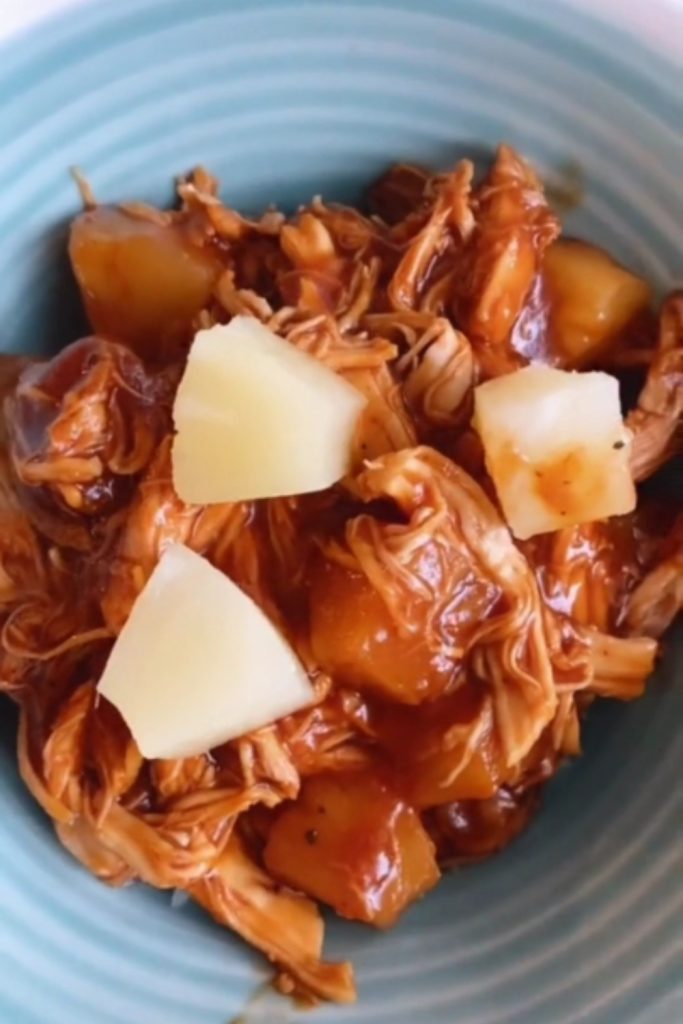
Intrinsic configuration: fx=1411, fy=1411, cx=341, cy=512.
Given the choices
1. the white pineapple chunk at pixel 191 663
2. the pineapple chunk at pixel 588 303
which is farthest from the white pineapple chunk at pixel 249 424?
the pineapple chunk at pixel 588 303

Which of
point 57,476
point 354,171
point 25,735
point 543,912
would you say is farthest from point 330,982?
point 354,171

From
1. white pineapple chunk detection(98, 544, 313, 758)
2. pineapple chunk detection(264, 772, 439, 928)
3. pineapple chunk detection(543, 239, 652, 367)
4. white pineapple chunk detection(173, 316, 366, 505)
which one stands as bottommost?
pineapple chunk detection(264, 772, 439, 928)

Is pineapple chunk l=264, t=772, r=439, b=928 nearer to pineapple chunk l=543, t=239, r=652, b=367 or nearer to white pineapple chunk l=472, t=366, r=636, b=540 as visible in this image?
white pineapple chunk l=472, t=366, r=636, b=540

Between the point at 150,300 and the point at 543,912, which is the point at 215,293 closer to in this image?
the point at 150,300

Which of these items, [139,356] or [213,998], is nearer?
[213,998]

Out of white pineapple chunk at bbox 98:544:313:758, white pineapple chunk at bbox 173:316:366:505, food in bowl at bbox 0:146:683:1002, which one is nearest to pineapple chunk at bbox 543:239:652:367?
food in bowl at bbox 0:146:683:1002

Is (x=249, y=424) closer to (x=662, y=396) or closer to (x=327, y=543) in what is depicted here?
(x=327, y=543)

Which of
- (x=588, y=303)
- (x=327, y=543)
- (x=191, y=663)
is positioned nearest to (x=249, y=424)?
(x=327, y=543)
